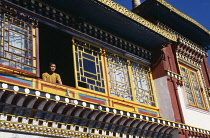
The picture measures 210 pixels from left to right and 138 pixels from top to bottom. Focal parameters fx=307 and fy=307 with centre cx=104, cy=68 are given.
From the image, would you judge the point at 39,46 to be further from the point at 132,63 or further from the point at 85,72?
the point at 132,63

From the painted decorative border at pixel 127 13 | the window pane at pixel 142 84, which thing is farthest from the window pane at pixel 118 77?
the painted decorative border at pixel 127 13

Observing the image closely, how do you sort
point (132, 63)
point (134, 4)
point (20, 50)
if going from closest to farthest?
point (20, 50) → point (132, 63) → point (134, 4)

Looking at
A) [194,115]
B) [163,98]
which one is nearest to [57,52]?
[163,98]

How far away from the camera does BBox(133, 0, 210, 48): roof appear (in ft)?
42.0

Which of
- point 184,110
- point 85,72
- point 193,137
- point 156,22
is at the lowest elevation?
point 193,137

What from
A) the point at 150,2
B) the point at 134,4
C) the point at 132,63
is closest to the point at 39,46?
the point at 132,63

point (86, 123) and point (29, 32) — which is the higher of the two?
point (29, 32)

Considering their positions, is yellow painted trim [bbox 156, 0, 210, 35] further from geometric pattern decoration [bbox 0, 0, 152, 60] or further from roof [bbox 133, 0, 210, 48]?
geometric pattern decoration [bbox 0, 0, 152, 60]

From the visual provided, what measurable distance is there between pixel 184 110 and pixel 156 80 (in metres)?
1.59

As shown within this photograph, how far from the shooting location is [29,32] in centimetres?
807

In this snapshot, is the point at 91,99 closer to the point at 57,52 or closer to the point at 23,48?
the point at 57,52

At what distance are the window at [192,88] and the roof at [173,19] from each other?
198 centimetres

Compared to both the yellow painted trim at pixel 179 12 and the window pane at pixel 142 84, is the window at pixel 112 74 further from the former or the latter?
the yellow painted trim at pixel 179 12

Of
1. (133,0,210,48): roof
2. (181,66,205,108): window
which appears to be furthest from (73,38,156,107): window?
(133,0,210,48): roof
